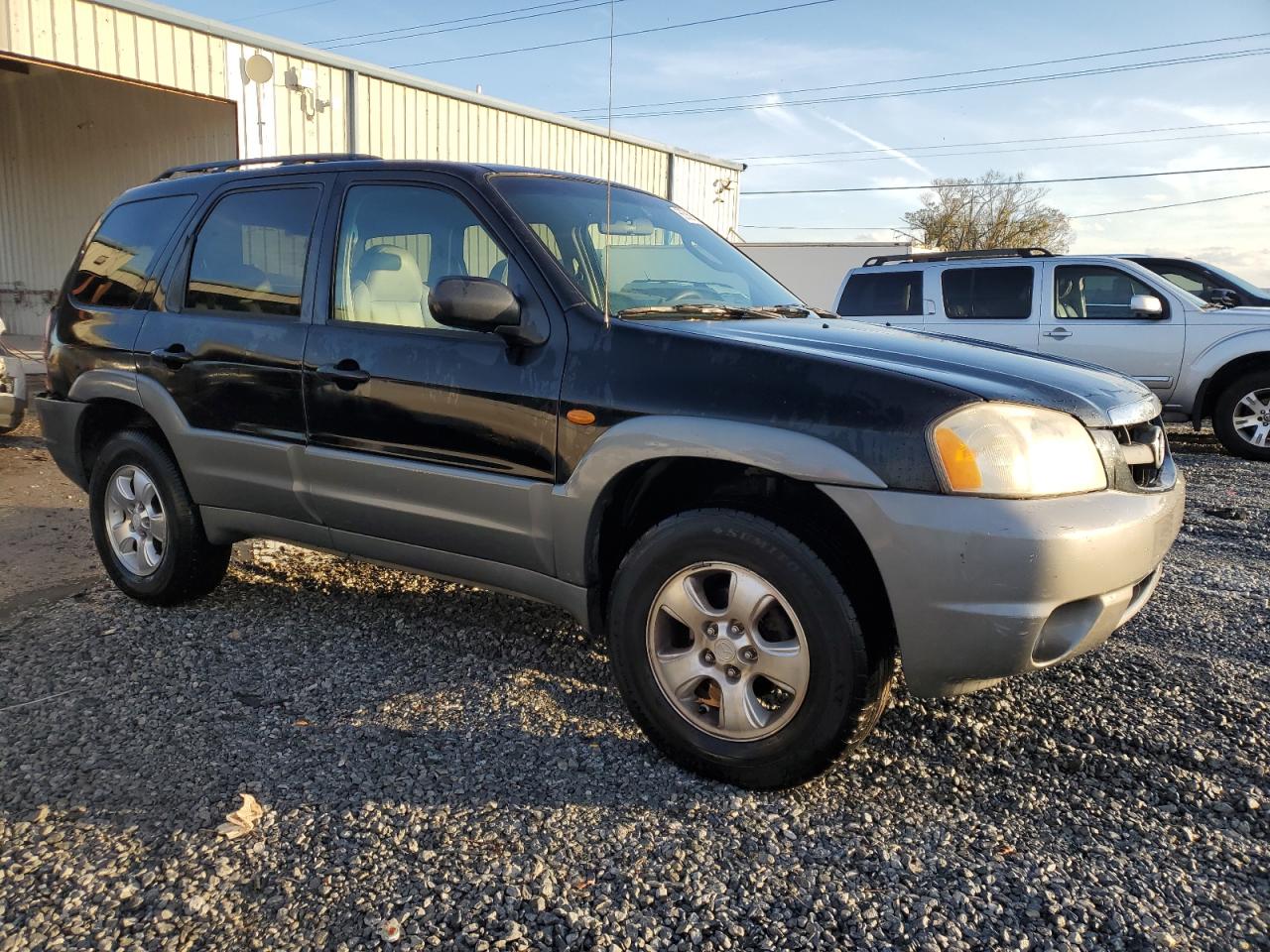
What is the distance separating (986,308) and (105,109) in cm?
1571

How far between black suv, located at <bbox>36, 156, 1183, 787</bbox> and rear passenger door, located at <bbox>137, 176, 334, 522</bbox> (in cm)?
1

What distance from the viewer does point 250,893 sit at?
222cm

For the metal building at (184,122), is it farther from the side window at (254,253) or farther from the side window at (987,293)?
the side window at (254,253)

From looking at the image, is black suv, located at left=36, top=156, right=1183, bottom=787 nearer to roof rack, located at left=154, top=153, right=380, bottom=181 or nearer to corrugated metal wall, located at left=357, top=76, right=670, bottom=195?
roof rack, located at left=154, top=153, right=380, bottom=181

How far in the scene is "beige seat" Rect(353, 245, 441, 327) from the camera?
11.1ft

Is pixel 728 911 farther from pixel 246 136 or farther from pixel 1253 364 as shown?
pixel 246 136

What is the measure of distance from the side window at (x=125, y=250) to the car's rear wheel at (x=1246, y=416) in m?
8.74

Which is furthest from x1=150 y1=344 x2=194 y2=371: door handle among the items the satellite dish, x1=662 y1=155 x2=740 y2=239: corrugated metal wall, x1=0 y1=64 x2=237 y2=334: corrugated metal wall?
x1=662 y1=155 x2=740 y2=239: corrugated metal wall

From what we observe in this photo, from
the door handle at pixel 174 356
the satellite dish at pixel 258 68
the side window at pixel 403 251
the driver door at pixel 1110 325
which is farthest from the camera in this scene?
the satellite dish at pixel 258 68

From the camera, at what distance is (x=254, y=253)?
3.90 m

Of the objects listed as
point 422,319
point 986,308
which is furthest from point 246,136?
point 422,319

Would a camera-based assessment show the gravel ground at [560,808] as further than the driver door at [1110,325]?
No

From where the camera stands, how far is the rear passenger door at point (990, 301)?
9633 mm

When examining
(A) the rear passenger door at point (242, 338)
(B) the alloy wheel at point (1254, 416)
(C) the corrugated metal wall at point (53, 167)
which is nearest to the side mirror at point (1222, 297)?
(B) the alloy wheel at point (1254, 416)
